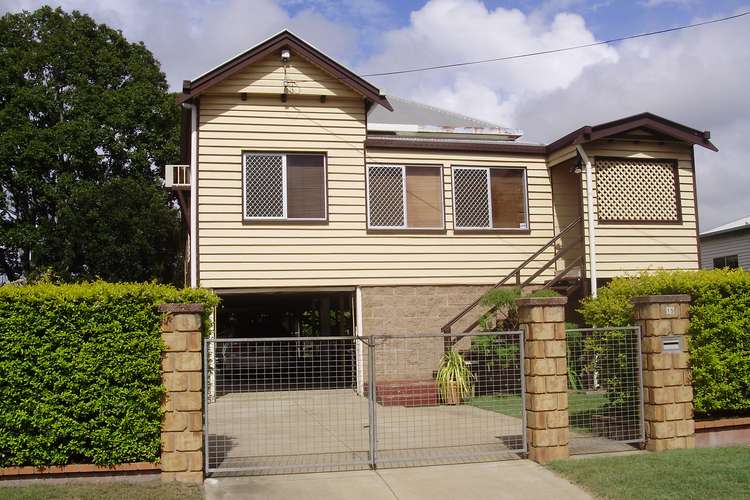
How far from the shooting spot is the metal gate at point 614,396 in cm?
896

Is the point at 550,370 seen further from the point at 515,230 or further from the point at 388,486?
the point at 515,230

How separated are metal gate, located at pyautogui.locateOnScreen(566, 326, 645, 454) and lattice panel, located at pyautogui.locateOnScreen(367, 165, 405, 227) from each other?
236 inches

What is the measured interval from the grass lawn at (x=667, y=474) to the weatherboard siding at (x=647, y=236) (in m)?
6.93

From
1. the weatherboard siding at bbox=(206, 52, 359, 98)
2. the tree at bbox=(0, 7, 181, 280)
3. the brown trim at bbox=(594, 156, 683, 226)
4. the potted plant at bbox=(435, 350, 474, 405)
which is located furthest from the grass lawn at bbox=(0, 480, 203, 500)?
the tree at bbox=(0, 7, 181, 280)

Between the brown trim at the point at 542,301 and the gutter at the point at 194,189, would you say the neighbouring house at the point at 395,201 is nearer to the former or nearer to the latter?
the gutter at the point at 194,189

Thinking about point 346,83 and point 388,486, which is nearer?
point 388,486

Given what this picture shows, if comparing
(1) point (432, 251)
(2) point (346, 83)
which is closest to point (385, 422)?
(1) point (432, 251)

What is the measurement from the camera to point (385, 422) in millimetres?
11094

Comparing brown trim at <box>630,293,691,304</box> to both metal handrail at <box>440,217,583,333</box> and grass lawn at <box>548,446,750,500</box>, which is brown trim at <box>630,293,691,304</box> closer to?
grass lawn at <box>548,446,750,500</box>

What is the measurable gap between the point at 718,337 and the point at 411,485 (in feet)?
14.7

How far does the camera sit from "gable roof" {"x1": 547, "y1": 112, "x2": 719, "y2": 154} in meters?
14.6

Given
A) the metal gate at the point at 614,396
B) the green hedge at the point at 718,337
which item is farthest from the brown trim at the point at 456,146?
the green hedge at the point at 718,337

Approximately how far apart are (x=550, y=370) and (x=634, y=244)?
7.93 m

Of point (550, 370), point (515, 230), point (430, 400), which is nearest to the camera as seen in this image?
point (550, 370)
